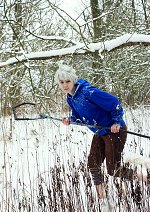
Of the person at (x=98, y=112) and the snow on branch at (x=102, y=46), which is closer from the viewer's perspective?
the person at (x=98, y=112)

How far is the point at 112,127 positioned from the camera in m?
3.01

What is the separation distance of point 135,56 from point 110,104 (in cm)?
397

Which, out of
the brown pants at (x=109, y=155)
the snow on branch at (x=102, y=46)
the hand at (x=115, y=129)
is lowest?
the brown pants at (x=109, y=155)

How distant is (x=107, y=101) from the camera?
311 cm

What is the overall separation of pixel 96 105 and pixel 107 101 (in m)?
0.13

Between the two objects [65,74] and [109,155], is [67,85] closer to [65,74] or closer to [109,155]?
[65,74]

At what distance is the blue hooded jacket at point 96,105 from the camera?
10.2 ft

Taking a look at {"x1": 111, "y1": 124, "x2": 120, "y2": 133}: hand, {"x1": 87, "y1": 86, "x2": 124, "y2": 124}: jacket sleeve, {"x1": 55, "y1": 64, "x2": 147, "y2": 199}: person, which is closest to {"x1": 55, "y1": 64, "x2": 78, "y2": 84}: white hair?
{"x1": 55, "y1": 64, "x2": 147, "y2": 199}: person

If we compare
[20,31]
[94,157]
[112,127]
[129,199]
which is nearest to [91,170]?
[94,157]

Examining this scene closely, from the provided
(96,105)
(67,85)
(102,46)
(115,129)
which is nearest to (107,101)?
(96,105)

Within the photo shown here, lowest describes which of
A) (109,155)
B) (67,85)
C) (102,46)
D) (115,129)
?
(109,155)

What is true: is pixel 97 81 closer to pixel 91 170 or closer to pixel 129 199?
pixel 91 170

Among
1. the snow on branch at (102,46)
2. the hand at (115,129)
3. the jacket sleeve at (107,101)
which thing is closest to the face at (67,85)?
the jacket sleeve at (107,101)

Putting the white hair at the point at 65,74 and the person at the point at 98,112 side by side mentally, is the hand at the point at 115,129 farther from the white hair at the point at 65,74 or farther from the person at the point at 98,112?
the white hair at the point at 65,74
